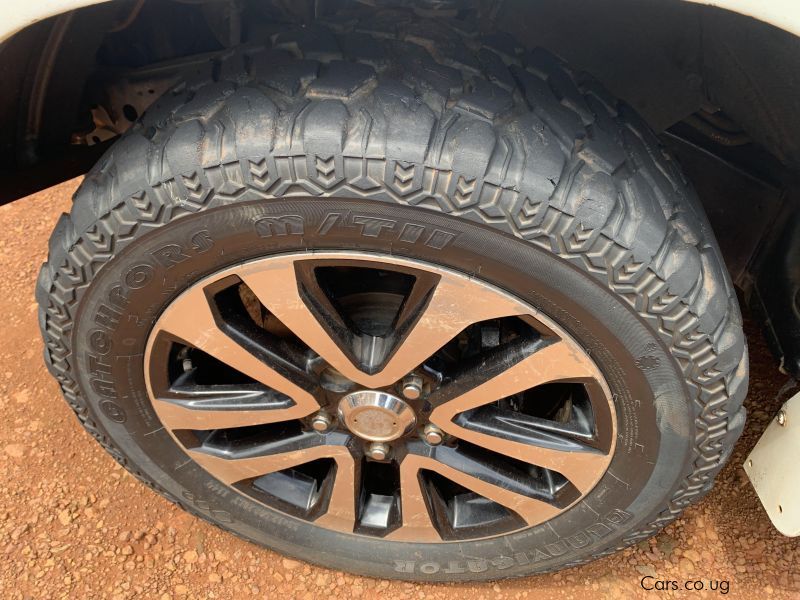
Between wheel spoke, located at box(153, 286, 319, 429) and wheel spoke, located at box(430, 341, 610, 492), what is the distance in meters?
0.33

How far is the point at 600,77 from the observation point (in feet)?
5.23

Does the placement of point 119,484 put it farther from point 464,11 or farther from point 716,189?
point 716,189

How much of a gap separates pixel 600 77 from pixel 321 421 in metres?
1.03

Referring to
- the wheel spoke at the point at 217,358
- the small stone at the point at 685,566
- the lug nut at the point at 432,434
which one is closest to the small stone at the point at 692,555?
the small stone at the point at 685,566

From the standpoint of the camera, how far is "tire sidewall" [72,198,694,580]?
1.23m

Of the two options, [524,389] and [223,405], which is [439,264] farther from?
[223,405]

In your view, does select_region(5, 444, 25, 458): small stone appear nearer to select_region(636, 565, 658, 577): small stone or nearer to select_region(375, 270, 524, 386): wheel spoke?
select_region(375, 270, 524, 386): wheel spoke

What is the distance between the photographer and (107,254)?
4.40 ft

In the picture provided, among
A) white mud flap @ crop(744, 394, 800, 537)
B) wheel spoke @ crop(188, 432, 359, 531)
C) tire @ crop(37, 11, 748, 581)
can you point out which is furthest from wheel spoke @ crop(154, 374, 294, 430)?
white mud flap @ crop(744, 394, 800, 537)

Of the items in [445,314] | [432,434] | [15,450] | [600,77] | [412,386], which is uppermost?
[600,77]

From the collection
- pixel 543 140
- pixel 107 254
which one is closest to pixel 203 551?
pixel 107 254

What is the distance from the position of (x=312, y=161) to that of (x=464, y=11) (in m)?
0.50

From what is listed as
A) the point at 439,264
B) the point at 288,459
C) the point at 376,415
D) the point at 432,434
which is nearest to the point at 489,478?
the point at 432,434

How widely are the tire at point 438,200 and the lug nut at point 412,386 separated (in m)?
0.34
